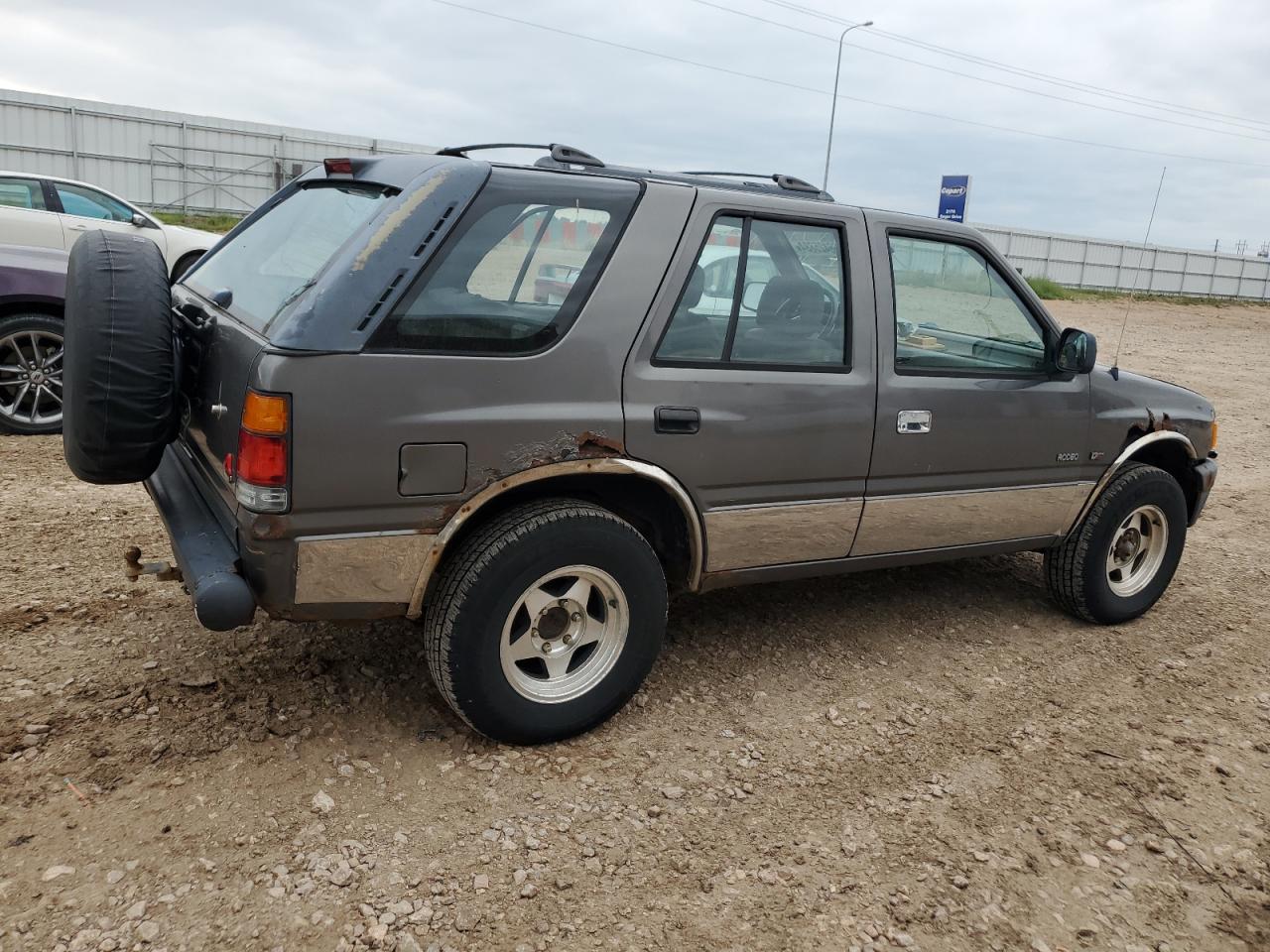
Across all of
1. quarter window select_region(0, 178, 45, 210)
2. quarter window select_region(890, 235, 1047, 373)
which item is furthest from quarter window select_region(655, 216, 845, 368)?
quarter window select_region(0, 178, 45, 210)

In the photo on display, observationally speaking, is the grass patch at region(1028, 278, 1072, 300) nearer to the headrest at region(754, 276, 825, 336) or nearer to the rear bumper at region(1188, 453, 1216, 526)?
the rear bumper at region(1188, 453, 1216, 526)

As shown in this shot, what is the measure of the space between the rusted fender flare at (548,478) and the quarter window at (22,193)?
7.34 m

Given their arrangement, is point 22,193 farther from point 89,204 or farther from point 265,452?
point 265,452

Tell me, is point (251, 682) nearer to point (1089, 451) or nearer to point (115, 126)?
point (1089, 451)

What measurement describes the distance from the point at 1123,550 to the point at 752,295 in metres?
2.54

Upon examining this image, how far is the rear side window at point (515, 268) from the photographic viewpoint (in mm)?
2867

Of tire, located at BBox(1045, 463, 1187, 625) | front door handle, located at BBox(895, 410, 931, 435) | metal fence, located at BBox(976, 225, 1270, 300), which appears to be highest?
metal fence, located at BBox(976, 225, 1270, 300)

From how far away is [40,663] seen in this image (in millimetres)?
3520

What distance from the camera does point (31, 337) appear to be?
6.43 m

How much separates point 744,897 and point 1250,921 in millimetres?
1404

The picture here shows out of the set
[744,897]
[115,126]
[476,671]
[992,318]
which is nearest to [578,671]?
[476,671]

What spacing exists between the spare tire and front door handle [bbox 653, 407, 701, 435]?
1.53 meters

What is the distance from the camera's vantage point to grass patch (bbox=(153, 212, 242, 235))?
2536cm

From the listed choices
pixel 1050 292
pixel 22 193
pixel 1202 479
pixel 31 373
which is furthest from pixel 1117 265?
pixel 31 373
